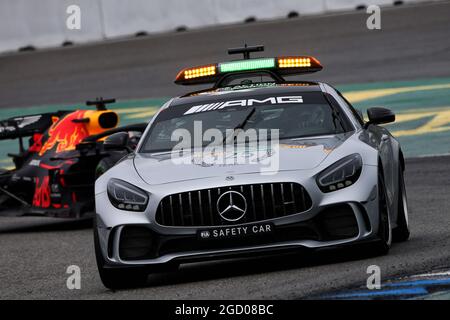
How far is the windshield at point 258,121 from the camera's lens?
9.23m

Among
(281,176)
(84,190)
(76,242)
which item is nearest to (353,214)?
(281,176)

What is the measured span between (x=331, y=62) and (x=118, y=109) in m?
4.38

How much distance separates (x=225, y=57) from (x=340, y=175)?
1843 cm

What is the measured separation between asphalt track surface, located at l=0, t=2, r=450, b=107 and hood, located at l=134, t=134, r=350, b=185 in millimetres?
13608

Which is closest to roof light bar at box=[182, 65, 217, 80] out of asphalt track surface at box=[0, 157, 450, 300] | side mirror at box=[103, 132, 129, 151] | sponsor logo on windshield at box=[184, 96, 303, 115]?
sponsor logo on windshield at box=[184, 96, 303, 115]

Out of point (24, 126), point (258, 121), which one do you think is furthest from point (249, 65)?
point (24, 126)

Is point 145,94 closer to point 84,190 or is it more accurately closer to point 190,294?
point 84,190

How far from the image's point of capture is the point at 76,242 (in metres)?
11.9

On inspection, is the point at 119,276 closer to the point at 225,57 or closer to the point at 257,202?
the point at 257,202

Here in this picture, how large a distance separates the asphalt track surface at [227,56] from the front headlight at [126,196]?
14.2 m

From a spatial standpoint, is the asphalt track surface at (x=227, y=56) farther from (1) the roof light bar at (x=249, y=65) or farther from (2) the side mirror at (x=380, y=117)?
(2) the side mirror at (x=380, y=117)

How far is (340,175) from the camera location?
8148 mm

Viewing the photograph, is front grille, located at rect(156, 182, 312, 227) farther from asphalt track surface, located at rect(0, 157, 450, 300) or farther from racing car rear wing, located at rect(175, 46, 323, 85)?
racing car rear wing, located at rect(175, 46, 323, 85)

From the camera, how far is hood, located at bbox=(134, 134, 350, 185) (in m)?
8.22
